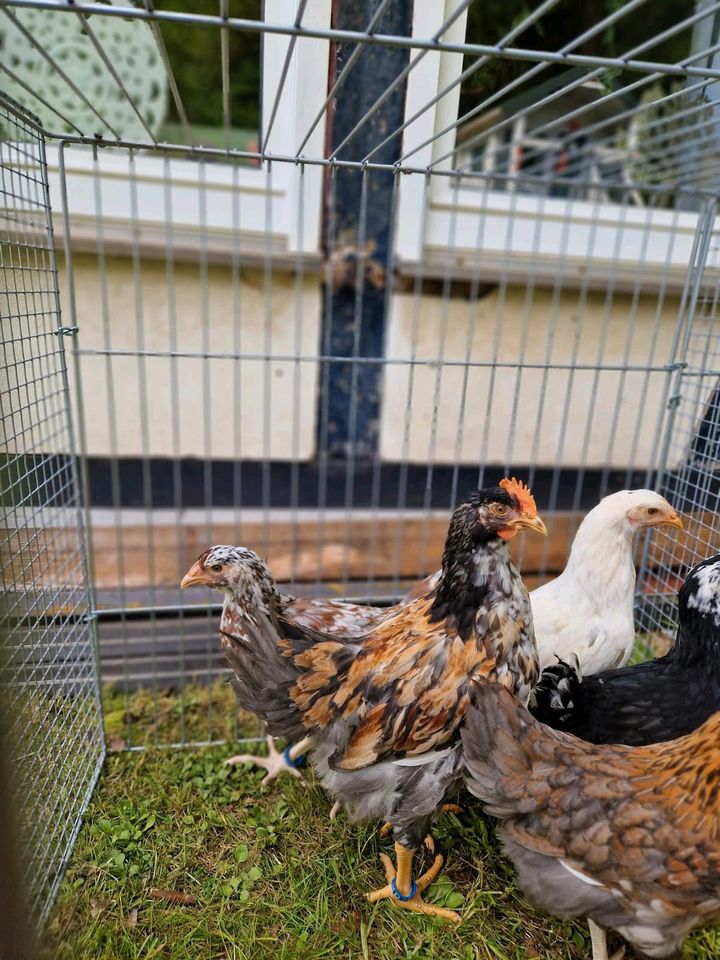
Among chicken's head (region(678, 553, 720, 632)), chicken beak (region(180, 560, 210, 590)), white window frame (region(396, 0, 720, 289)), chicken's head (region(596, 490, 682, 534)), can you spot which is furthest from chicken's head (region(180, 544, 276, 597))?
white window frame (region(396, 0, 720, 289))

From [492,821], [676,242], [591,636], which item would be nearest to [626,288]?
[676,242]

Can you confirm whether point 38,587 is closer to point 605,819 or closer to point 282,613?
point 282,613

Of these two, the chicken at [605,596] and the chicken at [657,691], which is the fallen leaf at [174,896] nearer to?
the chicken at [657,691]

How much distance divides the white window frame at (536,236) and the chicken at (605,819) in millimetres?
2393

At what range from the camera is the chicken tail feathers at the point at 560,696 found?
5.53 feet

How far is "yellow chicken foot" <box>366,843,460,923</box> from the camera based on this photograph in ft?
5.31

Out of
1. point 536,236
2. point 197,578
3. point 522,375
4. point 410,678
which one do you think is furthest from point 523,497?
point 522,375

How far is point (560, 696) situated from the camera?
66.5 inches

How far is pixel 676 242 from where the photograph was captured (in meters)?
3.68

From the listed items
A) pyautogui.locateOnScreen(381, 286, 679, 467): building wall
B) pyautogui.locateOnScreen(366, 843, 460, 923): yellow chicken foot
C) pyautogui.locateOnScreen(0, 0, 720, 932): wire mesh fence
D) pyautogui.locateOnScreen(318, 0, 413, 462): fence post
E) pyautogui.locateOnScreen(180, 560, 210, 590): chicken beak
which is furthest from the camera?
pyautogui.locateOnScreen(381, 286, 679, 467): building wall

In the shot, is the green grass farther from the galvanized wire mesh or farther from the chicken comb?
the chicken comb

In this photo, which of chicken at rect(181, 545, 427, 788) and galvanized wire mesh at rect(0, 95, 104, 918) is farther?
chicken at rect(181, 545, 427, 788)

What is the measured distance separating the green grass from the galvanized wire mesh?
0.41 ft

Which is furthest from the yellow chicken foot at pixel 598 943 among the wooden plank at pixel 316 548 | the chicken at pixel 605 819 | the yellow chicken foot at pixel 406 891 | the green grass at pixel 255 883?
the wooden plank at pixel 316 548
